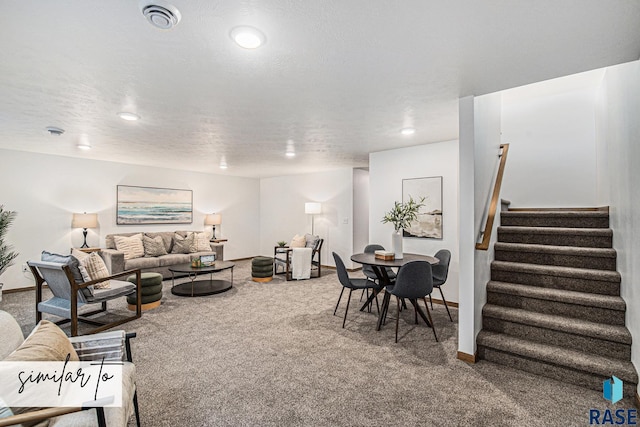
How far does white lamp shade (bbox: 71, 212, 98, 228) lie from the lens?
17.9 feet

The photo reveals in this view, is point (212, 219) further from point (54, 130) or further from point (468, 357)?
point (468, 357)

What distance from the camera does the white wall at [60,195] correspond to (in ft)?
16.7

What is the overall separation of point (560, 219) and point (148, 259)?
669 cm

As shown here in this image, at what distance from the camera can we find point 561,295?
272cm

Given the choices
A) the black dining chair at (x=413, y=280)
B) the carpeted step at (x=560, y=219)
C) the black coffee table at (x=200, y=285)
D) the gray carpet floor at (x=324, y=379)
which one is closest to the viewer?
the gray carpet floor at (x=324, y=379)

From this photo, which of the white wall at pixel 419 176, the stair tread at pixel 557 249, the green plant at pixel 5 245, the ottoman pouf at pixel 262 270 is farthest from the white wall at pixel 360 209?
the green plant at pixel 5 245

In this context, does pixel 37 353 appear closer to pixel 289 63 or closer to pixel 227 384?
pixel 227 384

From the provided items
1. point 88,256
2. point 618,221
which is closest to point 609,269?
point 618,221

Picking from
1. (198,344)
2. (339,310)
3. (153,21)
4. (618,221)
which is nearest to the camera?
(153,21)

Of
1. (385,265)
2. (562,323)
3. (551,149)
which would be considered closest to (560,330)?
(562,323)

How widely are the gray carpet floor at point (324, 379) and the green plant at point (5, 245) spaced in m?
1.08

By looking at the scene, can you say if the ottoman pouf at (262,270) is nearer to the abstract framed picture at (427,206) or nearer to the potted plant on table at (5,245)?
the abstract framed picture at (427,206)

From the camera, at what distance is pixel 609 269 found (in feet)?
9.32

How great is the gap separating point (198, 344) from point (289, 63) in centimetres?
281
